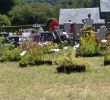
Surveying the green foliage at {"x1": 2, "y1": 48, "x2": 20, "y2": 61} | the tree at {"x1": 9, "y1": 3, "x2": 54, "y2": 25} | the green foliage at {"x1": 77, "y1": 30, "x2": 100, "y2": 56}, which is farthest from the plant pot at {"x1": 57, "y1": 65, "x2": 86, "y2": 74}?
the tree at {"x1": 9, "y1": 3, "x2": 54, "y2": 25}

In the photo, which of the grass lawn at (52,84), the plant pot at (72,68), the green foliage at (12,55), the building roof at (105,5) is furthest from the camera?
the building roof at (105,5)

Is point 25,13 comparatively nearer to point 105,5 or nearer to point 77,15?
point 77,15

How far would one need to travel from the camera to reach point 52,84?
9906mm

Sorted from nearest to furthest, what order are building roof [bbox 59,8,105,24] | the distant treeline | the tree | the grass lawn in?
1. the grass lawn
2. building roof [bbox 59,8,105,24]
3. the distant treeline
4. the tree

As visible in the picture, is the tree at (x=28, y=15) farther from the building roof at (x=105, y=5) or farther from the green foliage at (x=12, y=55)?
the green foliage at (x=12, y=55)

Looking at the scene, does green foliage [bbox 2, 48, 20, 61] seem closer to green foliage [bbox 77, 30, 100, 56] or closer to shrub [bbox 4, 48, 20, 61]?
shrub [bbox 4, 48, 20, 61]

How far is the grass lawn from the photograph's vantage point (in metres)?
8.53

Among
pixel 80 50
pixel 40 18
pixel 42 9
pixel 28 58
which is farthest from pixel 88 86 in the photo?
pixel 42 9

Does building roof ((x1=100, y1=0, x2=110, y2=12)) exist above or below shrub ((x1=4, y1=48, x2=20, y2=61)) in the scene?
below

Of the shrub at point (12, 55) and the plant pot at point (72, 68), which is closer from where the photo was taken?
the plant pot at point (72, 68)

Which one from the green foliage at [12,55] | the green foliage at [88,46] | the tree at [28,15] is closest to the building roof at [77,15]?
the tree at [28,15]

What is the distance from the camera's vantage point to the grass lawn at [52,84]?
8.53 m

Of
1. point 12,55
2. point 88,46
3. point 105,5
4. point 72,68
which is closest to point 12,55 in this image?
point 12,55

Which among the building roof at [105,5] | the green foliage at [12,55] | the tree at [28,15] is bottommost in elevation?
the tree at [28,15]
